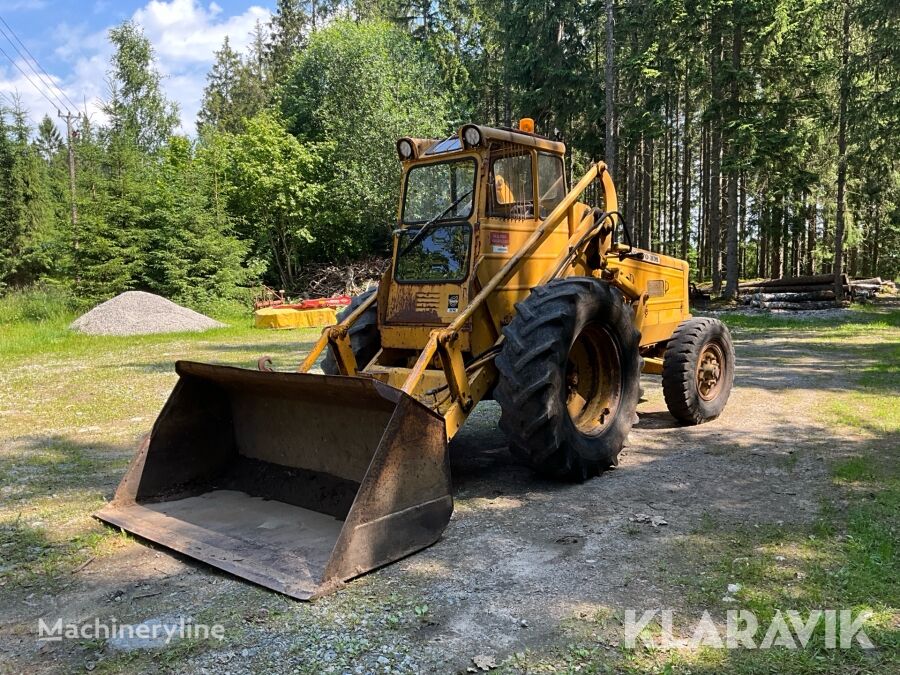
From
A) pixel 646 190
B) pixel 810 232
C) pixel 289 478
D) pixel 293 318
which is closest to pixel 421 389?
pixel 289 478

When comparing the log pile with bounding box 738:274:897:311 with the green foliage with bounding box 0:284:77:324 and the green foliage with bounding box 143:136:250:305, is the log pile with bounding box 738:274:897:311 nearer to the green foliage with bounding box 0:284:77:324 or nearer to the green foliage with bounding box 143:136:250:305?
the green foliage with bounding box 143:136:250:305

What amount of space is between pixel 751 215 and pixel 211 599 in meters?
31.3

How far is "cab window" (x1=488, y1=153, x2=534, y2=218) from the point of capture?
5.45 meters

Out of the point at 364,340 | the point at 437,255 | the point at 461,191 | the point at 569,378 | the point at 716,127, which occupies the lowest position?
the point at 569,378

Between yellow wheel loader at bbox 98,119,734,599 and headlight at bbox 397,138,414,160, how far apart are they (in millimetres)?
15

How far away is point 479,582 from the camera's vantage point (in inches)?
136

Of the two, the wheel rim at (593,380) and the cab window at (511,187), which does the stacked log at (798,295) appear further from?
the cab window at (511,187)

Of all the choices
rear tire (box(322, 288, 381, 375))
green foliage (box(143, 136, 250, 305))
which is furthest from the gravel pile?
rear tire (box(322, 288, 381, 375))

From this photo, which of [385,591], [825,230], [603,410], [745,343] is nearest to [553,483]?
[603,410]

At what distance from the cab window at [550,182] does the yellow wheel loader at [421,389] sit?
18mm

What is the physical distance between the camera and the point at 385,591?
337 centimetres

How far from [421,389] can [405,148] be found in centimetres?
223

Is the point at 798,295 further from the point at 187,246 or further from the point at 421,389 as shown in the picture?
the point at 187,246

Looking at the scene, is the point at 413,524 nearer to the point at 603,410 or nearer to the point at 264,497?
the point at 264,497
